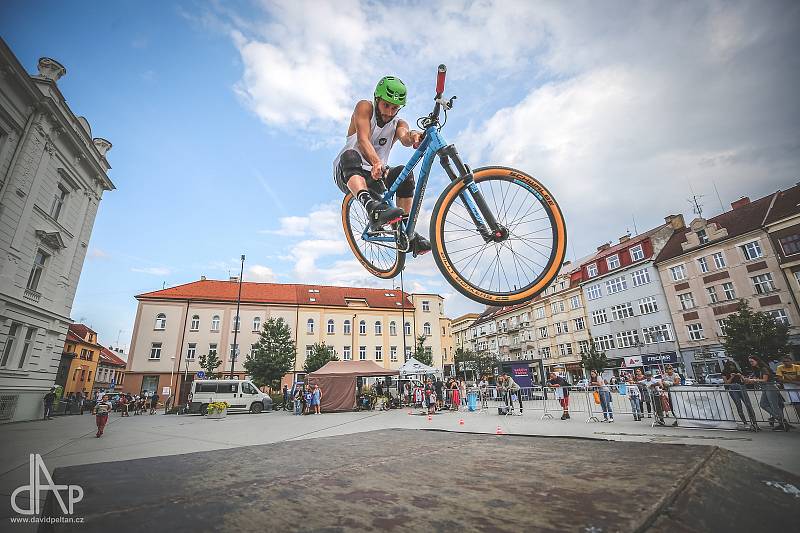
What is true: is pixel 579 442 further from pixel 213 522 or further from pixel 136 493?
pixel 136 493

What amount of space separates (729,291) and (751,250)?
12.4 feet

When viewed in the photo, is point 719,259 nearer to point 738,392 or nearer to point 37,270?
point 738,392

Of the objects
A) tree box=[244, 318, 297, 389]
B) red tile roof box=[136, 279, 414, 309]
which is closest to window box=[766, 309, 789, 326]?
red tile roof box=[136, 279, 414, 309]

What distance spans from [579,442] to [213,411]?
21.6m

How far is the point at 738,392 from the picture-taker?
8.09 m

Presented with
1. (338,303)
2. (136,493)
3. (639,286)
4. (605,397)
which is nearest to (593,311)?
(639,286)

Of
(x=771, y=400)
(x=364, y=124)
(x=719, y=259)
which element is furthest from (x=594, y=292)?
(x=364, y=124)

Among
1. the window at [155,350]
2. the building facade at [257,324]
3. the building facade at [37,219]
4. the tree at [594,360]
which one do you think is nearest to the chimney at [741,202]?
the tree at [594,360]

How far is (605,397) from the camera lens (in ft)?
36.8

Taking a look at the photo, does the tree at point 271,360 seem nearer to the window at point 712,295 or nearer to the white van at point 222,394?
the white van at point 222,394

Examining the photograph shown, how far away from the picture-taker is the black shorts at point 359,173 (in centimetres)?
410

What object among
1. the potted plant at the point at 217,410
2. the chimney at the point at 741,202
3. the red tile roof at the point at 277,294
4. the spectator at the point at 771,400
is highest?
the chimney at the point at 741,202

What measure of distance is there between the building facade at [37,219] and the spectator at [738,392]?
23.6 meters

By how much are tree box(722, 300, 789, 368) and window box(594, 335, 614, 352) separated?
48.5 feet
